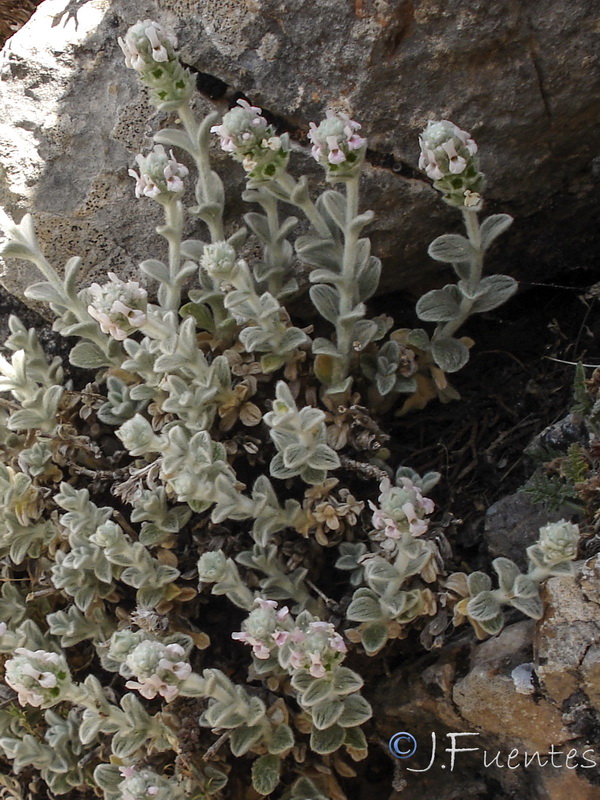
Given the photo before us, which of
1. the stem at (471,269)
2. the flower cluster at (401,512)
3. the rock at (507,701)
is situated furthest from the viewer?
the stem at (471,269)

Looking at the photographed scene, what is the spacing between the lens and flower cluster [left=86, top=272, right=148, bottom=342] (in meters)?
2.22

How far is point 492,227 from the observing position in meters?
2.56

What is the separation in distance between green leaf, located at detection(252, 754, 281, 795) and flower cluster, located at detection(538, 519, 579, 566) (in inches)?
40.3

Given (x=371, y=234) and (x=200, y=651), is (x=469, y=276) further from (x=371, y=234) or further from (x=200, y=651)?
(x=200, y=651)

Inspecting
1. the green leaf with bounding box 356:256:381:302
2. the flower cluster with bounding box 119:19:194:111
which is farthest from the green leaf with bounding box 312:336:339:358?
the flower cluster with bounding box 119:19:194:111

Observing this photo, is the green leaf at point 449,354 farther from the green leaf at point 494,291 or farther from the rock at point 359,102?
Answer: the rock at point 359,102

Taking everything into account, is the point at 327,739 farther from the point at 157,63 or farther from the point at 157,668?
the point at 157,63

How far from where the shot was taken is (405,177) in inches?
110

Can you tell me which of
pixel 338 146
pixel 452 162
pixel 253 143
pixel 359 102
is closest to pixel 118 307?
pixel 253 143

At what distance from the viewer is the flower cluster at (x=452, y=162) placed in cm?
216

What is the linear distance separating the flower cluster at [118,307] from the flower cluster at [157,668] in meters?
0.82

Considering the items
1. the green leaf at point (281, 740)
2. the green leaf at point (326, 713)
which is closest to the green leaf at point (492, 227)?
the green leaf at point (326, 713)

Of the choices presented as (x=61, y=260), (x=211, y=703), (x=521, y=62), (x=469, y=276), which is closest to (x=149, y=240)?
(x=61, y=260)

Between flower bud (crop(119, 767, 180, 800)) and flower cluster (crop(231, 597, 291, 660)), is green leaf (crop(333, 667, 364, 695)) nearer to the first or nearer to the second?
flower cluster (crop(231, 597, 291, 660))
